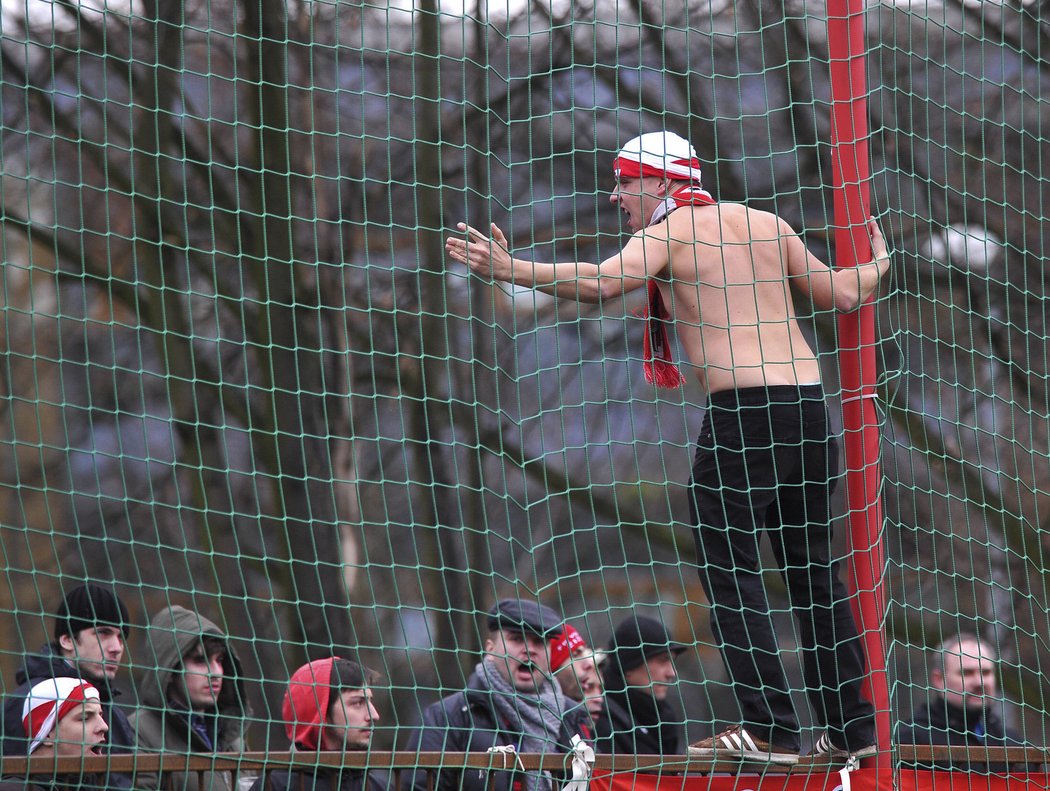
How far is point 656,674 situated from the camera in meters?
5.72

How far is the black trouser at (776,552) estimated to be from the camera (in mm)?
4191

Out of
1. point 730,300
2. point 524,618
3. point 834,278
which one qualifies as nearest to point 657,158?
point 730,300

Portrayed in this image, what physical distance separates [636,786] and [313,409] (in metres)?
5.79

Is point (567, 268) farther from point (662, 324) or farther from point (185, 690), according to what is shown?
point (185, 690)

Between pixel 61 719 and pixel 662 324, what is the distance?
2.12 m

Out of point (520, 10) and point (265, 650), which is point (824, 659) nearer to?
point (520, 10)

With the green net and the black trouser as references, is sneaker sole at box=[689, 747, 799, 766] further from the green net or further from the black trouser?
the green net

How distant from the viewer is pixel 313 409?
968 centimetres

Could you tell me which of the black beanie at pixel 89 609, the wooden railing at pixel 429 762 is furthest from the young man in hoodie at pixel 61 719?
the black beanie at pixel 89 609

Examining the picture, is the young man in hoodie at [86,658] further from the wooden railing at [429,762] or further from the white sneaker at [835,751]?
the white sneaker at [835,751]

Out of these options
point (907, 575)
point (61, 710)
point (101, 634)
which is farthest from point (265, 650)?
point (61, 710)

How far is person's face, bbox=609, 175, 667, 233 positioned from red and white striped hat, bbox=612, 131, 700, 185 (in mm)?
20

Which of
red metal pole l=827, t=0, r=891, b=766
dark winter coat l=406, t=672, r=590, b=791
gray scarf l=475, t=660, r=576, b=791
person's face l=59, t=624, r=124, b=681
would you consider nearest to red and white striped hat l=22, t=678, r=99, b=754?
person's face l=59, t=624, r=124, b=681

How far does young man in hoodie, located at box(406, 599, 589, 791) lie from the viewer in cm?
488
